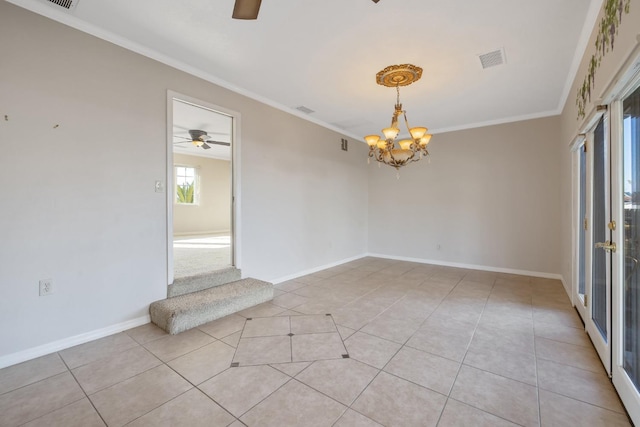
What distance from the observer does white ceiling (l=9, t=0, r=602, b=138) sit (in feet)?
7.46

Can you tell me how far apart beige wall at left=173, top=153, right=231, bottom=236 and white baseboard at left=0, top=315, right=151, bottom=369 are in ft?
18.2

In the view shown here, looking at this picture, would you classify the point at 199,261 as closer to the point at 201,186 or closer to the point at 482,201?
the point at 201,186

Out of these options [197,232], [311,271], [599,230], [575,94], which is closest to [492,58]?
[575,94]

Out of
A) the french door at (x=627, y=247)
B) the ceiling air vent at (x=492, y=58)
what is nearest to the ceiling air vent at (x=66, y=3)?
the ceiling air vent at (x=492, y=58)

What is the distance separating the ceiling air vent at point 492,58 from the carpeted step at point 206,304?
374cm

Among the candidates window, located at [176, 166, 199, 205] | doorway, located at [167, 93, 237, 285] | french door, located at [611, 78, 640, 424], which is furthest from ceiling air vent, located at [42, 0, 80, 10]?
window, located at [176, 166, 199, 205]

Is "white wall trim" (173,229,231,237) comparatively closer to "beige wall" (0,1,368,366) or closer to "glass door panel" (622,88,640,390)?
"beige wall" (0,1,368,366)

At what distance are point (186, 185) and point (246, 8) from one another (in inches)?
320

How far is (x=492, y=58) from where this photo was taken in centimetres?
299

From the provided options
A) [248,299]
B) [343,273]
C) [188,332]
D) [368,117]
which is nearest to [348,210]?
[343,273]

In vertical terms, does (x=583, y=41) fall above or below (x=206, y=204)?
above

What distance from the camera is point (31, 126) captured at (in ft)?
7.39

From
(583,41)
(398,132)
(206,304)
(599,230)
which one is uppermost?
(583,41)

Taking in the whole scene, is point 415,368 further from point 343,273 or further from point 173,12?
point 173,12
